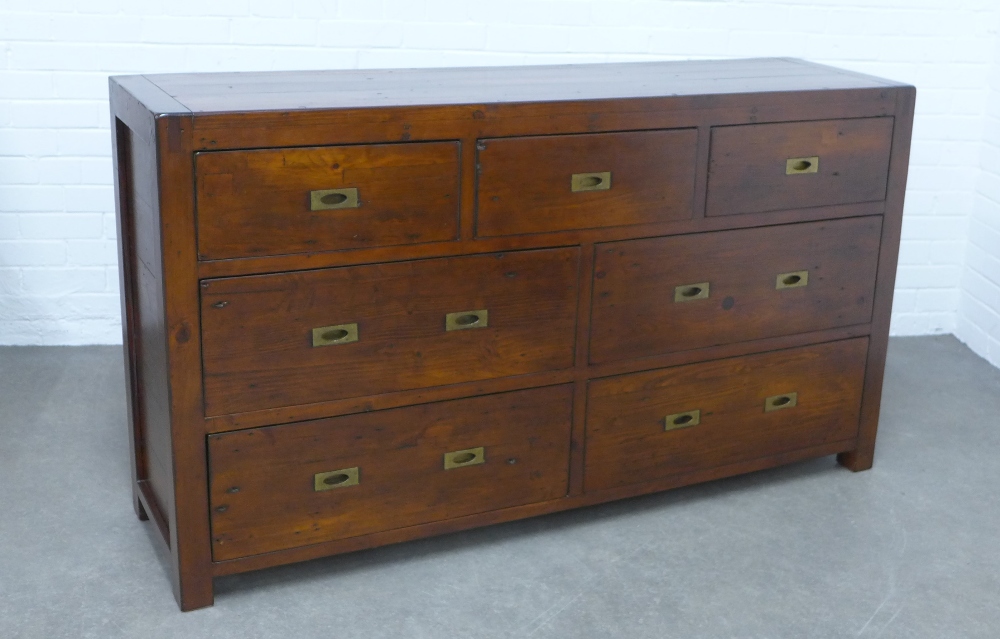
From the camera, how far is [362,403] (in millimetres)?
2410

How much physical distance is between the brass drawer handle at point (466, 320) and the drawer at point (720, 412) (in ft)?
1.11

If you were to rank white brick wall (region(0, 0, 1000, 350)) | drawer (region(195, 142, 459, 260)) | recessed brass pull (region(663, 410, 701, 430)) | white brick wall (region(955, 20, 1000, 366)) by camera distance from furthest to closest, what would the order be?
1. white brick wall (region(955, 20, 1000, 366))
2. white brick wall (region(0, 0, 1000, 350))
3. recessed brass pull (region(663, 410, 701, 430))
4. drawer (region(195, 142, 459, 260))

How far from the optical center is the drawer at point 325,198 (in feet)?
7.11

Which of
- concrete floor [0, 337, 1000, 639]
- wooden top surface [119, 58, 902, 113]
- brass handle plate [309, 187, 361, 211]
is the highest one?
wooden top surface [119, 58, 902, 113]

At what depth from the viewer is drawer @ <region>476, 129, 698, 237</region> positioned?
2393 mm

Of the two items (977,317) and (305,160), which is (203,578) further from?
(977,317)

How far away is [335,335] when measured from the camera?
2344 mm

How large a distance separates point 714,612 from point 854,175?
1106mm

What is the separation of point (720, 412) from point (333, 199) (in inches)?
44.9

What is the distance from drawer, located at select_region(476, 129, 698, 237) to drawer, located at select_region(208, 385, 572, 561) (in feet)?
1.29

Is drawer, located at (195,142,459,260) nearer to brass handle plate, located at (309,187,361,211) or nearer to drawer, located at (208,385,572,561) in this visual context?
brass handle plate, located at (309,187,361,211)

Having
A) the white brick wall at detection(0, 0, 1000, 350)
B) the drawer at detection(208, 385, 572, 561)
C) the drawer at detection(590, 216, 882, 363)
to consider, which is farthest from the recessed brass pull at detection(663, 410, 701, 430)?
the white brick wall at detection(0, 0, 1000, 350)

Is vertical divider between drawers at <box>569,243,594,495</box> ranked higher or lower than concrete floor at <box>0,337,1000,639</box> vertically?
higher

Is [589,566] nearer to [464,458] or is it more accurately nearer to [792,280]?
[464,458]
